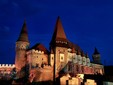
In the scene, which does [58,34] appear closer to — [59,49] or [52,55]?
[59,49]

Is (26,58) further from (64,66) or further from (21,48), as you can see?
(64,66)

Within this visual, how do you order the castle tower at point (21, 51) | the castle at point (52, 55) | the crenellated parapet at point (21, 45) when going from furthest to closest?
the crenellated parapet at point (21, 45) → the castle tower at point (21, 51) → the castle at point (52, 55)

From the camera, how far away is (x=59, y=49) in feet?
203

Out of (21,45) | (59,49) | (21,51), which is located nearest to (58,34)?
(59,49)

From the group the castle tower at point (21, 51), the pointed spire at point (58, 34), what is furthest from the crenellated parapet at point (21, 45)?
the pointed spire at point (58, 34)

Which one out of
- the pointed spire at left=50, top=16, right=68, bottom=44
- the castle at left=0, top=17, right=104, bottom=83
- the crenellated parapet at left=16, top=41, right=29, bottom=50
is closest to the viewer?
the castle at left=0, top=17, right=104, bottom=83

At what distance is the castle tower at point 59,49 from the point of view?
60.5m

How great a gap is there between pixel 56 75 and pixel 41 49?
27.0ft

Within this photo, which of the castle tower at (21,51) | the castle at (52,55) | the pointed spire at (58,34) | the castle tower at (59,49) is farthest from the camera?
the pointed spire at (58,34)

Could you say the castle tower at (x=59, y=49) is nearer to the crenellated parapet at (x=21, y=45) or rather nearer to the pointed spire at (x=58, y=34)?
the pointed spire at (x=58, y=34)

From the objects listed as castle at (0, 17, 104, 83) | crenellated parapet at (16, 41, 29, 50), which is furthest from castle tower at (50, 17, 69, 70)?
crenellated parapet at (16, 41, 29, 50)

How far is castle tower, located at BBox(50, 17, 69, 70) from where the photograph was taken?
60.5 metres

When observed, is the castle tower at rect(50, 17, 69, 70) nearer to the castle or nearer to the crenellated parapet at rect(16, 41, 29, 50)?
the castle

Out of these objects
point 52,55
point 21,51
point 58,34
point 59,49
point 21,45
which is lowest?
point 52,55
